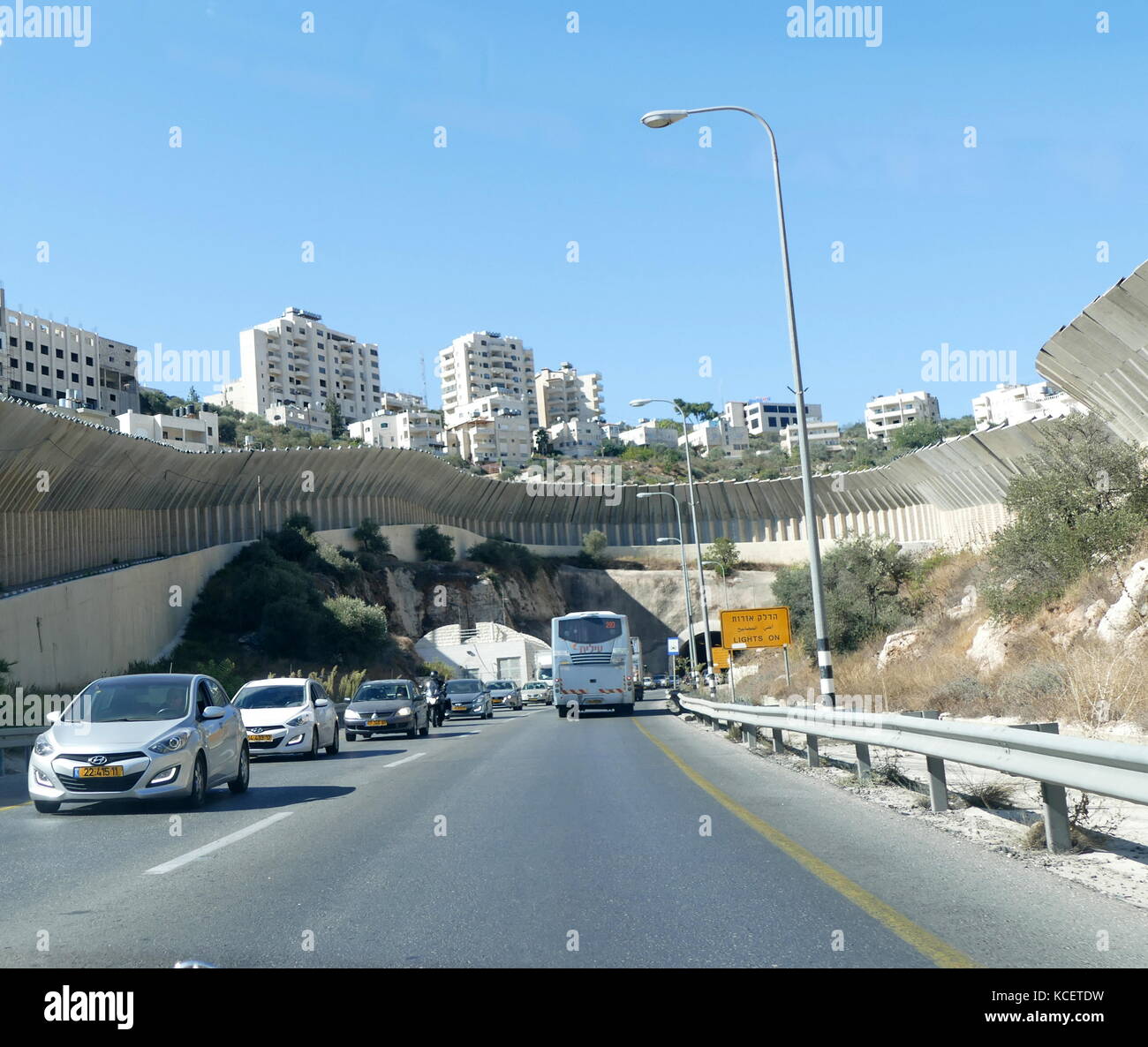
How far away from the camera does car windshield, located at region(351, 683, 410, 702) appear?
101 ft

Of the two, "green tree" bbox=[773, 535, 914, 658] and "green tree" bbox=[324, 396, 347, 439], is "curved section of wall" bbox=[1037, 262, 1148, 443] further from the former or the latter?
"green tree" bbox=[324, 396, 347, 439]

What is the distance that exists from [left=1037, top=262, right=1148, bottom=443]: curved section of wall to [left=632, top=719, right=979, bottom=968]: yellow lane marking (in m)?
21.5

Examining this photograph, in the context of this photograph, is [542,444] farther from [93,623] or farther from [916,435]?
[93,623]

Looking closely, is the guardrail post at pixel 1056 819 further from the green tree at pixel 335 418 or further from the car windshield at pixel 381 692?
the green tree at pixel 335 418

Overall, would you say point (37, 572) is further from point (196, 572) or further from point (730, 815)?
point (730, 815)

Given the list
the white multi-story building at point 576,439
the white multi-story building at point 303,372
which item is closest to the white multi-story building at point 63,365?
the white multi-story building at point 303,372

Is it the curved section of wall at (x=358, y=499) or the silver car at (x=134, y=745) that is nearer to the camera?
the silver car at (x=134, y=745)

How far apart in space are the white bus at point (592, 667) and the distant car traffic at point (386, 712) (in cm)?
924

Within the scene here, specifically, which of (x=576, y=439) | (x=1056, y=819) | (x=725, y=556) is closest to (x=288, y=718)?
(x=1056, y=819)

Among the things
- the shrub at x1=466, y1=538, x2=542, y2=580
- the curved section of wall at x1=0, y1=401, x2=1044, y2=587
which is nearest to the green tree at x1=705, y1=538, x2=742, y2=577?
the curved section of wall at x1=0, y1=401, x2=1044, y2=587

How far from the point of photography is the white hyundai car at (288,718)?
2083 centimetres

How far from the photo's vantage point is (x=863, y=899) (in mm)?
6820

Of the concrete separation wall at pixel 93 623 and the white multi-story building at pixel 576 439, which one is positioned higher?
the white multi-story building at pixel 576 439
